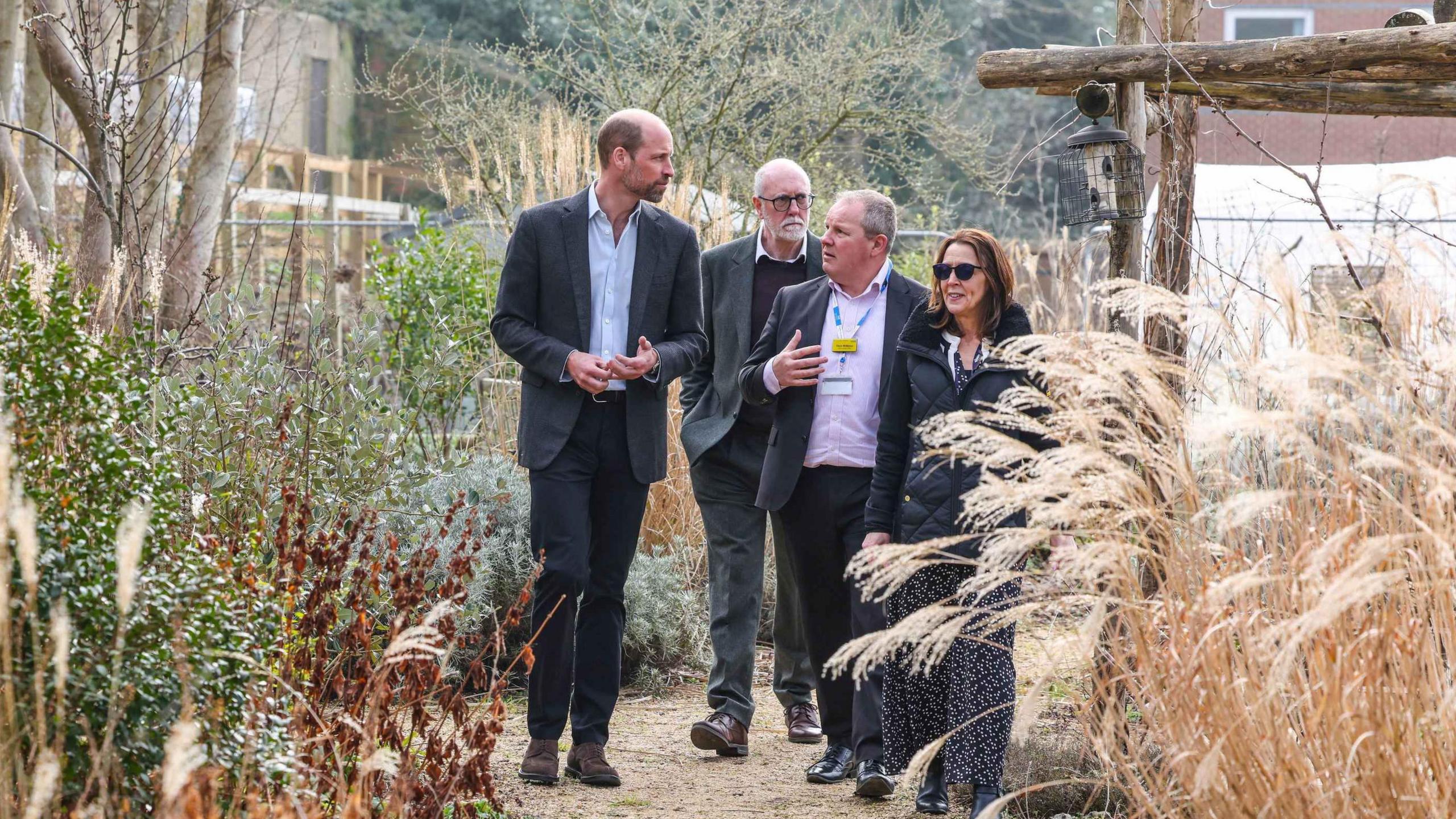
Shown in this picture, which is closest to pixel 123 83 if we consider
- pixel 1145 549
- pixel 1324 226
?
pixel 1145 549

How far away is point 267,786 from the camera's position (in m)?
2.79

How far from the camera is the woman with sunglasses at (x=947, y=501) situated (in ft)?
13.6

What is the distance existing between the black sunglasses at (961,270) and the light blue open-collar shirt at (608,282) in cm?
99

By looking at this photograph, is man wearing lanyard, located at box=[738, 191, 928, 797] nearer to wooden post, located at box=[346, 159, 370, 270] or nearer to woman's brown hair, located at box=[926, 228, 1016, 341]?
woman's brown hair, located at box=[926, 228, 1016, 341]

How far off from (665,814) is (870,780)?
625 millimetres

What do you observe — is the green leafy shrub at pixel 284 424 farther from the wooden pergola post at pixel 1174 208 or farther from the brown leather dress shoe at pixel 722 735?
the wooden pergola post at pixel 1174 208

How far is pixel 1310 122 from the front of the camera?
23.6 meters

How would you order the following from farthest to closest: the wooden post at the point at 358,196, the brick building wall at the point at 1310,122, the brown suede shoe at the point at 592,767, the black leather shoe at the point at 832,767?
the brick building wall at the point at 1310,122 < the wooden post at the point at 358,196 < the black leather shoe at the point at 832,767 < the brown suede shoe at the point at 592,767

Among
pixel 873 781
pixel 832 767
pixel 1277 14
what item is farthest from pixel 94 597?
pixel 1277 14

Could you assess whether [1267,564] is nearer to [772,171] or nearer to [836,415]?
[836,415]

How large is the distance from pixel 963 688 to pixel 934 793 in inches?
15.3

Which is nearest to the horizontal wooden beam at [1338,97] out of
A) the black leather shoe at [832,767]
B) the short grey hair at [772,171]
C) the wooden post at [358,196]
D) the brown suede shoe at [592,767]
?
the short grey hair at [772,171]

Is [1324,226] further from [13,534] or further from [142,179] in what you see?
[13,534]

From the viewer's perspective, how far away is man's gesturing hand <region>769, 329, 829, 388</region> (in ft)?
15.4
